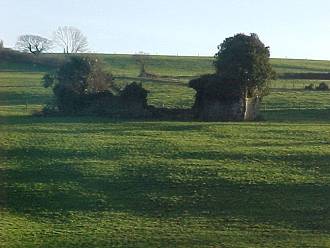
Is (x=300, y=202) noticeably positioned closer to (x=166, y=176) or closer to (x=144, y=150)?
(x=166, y=176)

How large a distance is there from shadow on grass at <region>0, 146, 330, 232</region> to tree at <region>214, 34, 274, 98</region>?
26.7m

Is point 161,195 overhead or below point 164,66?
below

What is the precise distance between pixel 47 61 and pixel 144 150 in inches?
3140

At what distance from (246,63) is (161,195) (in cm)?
3206

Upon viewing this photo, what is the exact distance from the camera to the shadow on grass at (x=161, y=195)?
100 ft

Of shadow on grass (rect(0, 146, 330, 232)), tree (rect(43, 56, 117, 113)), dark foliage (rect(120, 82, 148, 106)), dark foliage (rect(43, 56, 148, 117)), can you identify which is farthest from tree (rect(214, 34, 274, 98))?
shadow on grass (rect(0, 146, 330, 232))

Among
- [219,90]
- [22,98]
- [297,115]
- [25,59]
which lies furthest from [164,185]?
[25,59]

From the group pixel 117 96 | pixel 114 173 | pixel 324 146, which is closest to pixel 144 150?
pixel 114 173

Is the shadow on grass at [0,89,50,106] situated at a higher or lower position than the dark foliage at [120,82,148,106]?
lower

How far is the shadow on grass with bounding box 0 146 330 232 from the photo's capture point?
3059cm

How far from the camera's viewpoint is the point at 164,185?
3406 cm

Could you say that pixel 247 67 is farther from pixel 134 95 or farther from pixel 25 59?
pixel 25 59

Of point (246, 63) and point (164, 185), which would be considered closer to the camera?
point (164, 185)

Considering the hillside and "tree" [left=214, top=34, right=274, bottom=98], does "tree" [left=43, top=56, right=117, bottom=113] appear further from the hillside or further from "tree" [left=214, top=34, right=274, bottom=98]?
the hillside
